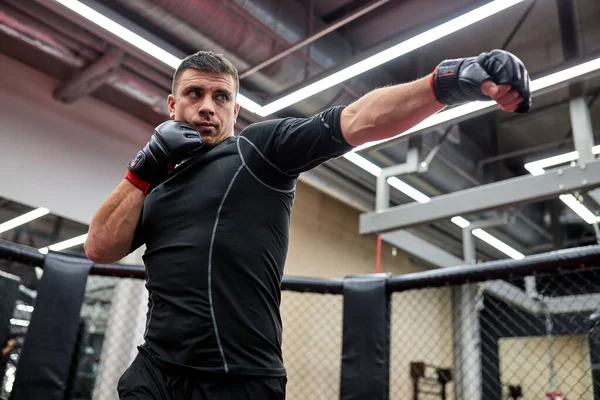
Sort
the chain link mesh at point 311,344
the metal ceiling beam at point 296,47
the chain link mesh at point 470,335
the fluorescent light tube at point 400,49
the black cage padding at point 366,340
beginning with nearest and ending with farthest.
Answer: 1. the black cage padding at point 366,340
2. the fluorescent light tube at point 400,49
3. the metal ceiling beam at point 296,47
4. the chain link mesh at point 311,344
5. the chain link mesh at point 470,335

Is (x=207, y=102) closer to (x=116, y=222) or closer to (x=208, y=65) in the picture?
(x=208, y=65)

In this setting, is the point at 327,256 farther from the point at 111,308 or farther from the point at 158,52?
the point at 158,52

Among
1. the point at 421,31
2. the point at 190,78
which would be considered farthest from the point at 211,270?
the point at 421,31

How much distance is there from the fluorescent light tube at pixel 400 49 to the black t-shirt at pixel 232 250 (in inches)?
82.3

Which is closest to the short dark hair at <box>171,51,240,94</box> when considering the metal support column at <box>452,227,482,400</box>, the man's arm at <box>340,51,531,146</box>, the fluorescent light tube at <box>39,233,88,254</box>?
the man's arm at <box>340,51,531,146</box>

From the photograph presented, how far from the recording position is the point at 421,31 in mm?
3066

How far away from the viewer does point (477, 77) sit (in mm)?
910

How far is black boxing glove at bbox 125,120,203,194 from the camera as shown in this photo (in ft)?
3.95

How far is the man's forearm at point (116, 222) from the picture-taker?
124 cm

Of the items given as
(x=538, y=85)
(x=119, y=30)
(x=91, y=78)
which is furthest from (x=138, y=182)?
(x=91, y=78)

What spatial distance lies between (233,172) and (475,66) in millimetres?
529

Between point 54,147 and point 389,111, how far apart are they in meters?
4.16

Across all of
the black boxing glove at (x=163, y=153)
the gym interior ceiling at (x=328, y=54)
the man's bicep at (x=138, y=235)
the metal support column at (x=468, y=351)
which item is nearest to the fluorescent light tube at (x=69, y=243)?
the gym interior ceiling at (x=328, y=54)

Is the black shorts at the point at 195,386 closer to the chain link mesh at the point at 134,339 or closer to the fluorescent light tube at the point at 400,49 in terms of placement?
the fluorescent light tube at the point at 400,49
